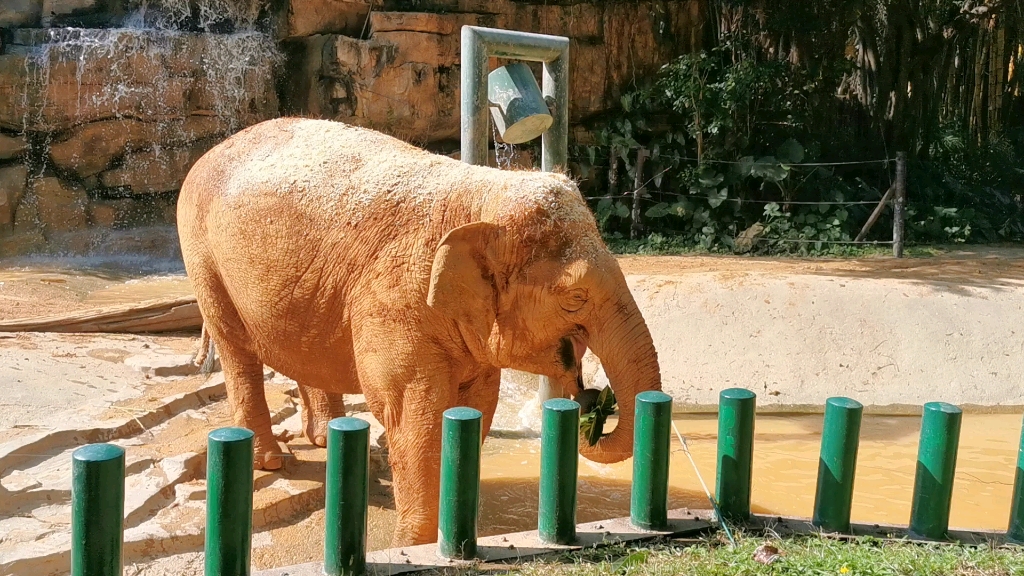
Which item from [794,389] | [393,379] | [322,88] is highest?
[322,88]

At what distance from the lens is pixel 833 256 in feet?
45.5

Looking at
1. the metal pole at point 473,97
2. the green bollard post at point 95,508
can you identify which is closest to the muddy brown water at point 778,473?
the green bollard post at point 95,508

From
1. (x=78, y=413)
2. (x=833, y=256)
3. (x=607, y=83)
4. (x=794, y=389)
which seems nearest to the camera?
(x=78, y=413)

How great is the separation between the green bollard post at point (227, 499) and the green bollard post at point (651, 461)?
1434 mm

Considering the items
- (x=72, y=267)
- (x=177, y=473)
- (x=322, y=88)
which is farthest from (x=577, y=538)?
(x=322, y=88)

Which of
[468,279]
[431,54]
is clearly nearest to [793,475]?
[468,279]

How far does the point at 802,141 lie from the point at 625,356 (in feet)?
42.9

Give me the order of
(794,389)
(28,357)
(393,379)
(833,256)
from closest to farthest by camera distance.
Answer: (393,379), (28,357), (794,389), (833,256)

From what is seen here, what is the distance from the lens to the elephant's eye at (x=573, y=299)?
159 inches

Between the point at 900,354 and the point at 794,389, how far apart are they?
3.69 ft

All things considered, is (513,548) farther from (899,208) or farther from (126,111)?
(126,111)

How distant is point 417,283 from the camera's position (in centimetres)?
425

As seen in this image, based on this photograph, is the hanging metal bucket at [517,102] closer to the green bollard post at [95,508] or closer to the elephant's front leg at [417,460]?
the elephant's front leg at [417,460]

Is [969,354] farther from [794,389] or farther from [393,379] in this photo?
[393,379]
